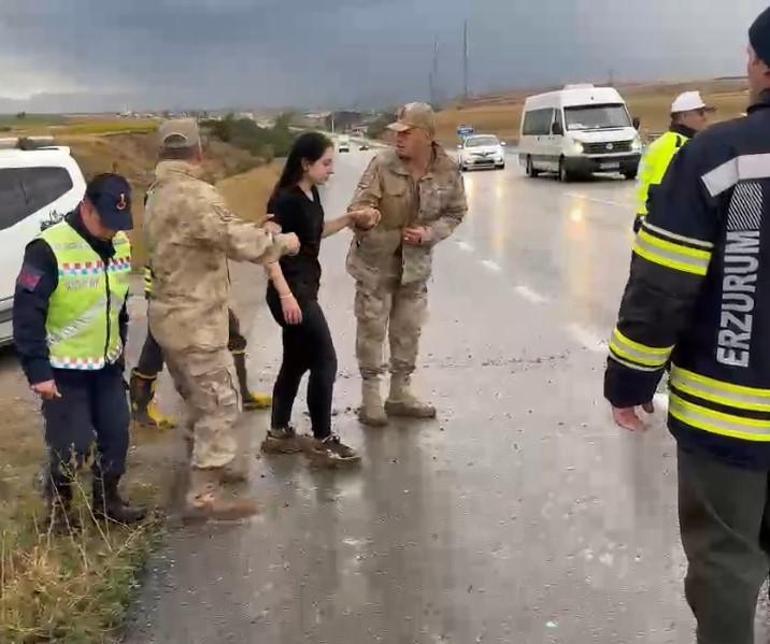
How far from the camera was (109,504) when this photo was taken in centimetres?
Answer: 477

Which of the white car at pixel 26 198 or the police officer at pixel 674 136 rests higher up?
the police officer at pixel 674 136

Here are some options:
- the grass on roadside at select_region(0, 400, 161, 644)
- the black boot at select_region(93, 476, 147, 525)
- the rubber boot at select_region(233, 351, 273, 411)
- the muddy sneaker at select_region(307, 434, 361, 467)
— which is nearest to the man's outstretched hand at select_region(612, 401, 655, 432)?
the grass on roadside at select_region(0, 400, 161, 644)

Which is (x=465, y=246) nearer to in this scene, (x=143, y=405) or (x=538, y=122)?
(x=143, y=405)

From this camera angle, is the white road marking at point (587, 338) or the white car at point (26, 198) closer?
the white road marking at point (587, 338)

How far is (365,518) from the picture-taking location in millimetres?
4879

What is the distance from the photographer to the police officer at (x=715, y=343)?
2.52 m

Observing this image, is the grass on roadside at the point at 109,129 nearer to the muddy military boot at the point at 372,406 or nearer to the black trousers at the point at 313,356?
the muddy military boot at the point at 372,406

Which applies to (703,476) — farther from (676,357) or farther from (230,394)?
(230,394)

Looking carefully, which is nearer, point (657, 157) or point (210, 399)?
point (210, 399)

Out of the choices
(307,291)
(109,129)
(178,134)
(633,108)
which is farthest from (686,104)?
(633,108)

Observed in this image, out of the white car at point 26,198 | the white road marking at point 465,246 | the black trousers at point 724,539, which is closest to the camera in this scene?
the black trousers at point 724,539

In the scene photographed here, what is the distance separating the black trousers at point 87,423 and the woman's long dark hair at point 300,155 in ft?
4.80

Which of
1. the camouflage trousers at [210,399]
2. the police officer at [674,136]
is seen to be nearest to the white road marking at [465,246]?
the police officer at [674,136]

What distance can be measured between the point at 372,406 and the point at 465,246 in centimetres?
974
